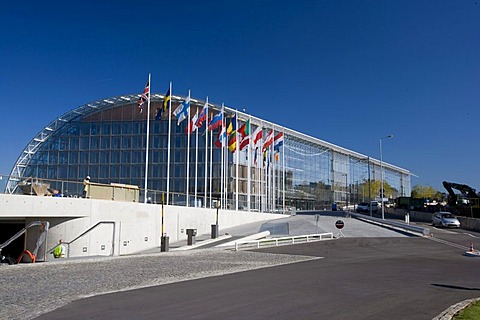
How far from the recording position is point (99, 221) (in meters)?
31.3

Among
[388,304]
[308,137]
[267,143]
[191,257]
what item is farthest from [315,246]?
[308,137]

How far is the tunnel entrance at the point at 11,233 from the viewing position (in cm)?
3000

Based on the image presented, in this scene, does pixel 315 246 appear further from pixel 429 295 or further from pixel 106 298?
pixel 106 298

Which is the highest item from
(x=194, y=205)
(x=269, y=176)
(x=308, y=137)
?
(x=308, y=137)

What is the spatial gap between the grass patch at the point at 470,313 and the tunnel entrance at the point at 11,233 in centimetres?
2713

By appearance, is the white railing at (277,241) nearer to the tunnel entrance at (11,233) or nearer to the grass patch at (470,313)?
the tunnel entrance at (11,233)

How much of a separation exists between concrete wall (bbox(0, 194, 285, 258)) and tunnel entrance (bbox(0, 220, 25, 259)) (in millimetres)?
2206

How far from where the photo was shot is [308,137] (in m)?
88.4

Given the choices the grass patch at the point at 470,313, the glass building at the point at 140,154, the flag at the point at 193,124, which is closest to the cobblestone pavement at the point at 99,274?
the grass patch at the point at 470,313

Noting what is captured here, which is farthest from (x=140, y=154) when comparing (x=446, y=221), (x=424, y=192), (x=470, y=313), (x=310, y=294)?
(x=424, y=192)

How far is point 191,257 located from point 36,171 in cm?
5285

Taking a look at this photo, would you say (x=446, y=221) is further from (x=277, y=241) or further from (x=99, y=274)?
(x=99, y=274)

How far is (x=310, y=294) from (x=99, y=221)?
2196 centimetres

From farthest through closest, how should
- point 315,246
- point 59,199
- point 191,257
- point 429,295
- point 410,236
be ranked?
1. point 410,236
2. point 315,246
3. point 59,199
4. point 191,257
5. point 429,295
